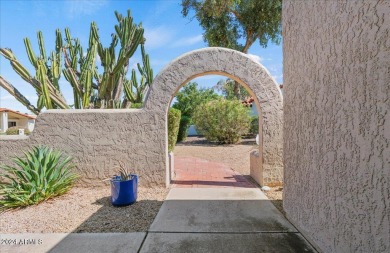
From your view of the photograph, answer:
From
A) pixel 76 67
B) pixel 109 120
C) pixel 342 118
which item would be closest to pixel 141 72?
pixel 76 67

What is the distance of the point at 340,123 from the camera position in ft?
9.20

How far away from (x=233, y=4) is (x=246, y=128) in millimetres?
10505

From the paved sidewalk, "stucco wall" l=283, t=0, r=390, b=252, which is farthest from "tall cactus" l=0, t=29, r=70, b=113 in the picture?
"stucco wall" l=283, t=0, r=390, b=252

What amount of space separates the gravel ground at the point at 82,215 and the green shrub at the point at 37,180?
192 mm

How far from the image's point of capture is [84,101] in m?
9.95

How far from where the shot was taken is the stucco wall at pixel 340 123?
2.21 meters

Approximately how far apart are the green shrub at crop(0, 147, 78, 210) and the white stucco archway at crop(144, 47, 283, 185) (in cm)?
265

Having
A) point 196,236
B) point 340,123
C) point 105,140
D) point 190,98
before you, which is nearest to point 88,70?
point 105,140

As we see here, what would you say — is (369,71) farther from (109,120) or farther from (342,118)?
(109,120)

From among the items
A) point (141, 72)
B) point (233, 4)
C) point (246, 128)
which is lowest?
point (246, 128)

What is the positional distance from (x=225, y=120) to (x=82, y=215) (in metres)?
12.0

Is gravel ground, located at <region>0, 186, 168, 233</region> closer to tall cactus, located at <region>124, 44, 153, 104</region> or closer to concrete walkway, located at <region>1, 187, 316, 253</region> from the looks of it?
concrete walkway, located at <region>1, 187, 316, 253</region>

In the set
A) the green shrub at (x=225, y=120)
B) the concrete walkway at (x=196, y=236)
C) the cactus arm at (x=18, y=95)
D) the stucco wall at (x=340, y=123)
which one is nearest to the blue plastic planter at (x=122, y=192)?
the concrete walkway at (x=196, y=236)

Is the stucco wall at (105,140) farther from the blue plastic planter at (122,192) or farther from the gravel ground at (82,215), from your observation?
the blue plastic planter at (122,192)
